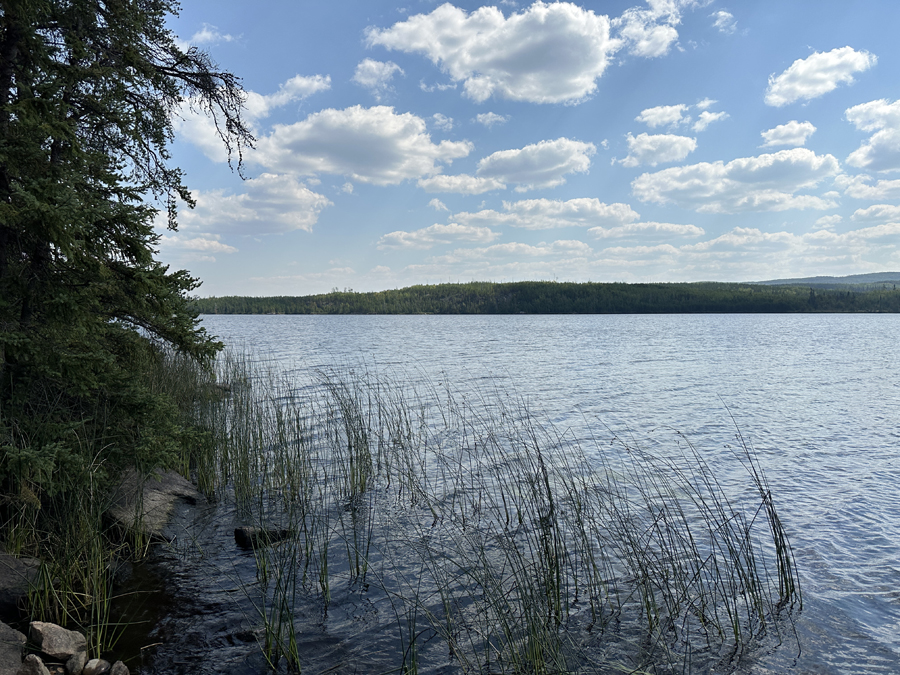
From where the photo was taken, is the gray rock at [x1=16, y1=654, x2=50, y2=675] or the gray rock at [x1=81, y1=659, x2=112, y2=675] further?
the gray rock at [x1=81, y1=659, x2=112, y2=675]

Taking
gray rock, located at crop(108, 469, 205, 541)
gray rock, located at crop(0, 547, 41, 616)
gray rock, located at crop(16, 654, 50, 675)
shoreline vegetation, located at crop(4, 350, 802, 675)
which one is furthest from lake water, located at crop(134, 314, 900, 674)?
gray rock, located at crop(0, 547, 41, 616)

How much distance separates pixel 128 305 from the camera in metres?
5.45

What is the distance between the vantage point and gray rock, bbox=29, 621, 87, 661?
132 inches

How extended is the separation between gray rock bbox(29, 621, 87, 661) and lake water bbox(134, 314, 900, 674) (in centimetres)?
58

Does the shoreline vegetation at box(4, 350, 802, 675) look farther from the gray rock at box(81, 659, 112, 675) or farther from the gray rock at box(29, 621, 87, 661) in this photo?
the gray rock at box(81, 659, 112, 675)

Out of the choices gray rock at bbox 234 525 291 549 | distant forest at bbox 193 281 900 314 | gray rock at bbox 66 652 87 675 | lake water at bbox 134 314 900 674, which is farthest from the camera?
distant forest at bbox 193 281 900 314

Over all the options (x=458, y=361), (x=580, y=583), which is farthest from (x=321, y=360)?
(x=580, y=583)

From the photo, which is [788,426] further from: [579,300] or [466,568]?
[579,300]

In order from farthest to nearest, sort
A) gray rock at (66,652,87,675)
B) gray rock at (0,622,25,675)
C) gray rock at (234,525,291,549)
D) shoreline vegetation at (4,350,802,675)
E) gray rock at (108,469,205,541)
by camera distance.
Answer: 1. gray rock at (234,525,291,549)
2. gray rock at (108,469,205,541)
3. shoreline vegetation at (4,350,802,675)
4. gray rock at (66,652,87,675)
5. gray rock at (0,622,25,675)

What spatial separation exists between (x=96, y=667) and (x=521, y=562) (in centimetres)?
331

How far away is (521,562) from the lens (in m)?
4.72

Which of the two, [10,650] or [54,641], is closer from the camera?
[10,650]

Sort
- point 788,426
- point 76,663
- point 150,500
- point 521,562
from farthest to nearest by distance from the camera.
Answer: point 788,426, point 150,500, point 521,562, point 76,663

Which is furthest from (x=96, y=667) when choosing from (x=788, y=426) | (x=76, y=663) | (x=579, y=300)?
(x=579, y=300)
